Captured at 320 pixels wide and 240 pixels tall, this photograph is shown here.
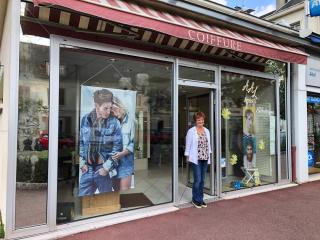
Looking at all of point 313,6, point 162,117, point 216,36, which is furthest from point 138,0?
point 313,6

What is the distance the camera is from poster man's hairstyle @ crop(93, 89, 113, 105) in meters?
4.79

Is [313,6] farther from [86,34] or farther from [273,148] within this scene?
[86,34]

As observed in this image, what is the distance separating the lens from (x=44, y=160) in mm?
4184

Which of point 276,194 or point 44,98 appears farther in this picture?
point 276,194

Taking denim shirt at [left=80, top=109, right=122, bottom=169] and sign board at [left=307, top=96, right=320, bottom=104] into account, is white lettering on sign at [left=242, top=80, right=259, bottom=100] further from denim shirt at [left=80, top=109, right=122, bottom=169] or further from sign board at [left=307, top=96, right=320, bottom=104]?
denim shirt at [left=80, top=109, right=122, bottom=169]

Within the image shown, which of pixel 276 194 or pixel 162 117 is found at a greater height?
pixel 162 117

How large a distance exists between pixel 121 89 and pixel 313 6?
239 inches

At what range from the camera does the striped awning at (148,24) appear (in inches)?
155

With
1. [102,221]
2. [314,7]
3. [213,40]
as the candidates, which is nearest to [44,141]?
[102,221]

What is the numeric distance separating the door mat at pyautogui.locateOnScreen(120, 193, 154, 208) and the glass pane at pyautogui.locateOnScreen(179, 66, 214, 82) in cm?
236

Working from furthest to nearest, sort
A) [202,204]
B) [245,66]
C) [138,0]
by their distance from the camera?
1. [245,66]
2. [202,204]
3. [138,0]

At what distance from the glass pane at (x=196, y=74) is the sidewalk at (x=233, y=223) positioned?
246 centimetres

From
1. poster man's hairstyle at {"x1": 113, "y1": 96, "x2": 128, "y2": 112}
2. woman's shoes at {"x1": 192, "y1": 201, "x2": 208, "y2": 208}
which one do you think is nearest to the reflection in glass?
poster man's hairstyle at {"x1": 113, "y1": 96, "x2": 128, "y2": 112}

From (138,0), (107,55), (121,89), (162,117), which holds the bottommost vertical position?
(162,117)
